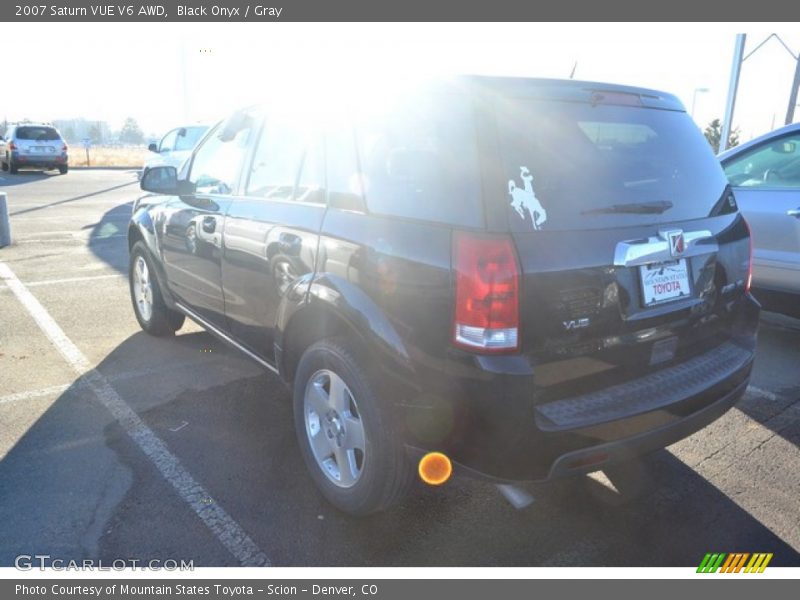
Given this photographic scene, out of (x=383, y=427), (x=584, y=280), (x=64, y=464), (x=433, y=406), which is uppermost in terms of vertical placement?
(x=584, y=280)

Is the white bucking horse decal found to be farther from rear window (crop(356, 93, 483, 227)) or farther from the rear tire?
the rear tire

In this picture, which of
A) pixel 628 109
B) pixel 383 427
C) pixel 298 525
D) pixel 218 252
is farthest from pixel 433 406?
pixel 218 252

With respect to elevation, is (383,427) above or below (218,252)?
below

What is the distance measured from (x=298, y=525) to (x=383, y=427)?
70 cm

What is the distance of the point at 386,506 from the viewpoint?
2.55 m

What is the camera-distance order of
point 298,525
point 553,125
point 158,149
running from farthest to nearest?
point 158,149 < point 298,525 < point 553,125

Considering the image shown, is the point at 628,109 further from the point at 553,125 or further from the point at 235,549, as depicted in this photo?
the point at 235,549

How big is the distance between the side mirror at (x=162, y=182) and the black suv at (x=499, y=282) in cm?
141

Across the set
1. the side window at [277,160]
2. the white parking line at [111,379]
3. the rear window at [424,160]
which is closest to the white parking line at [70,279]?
the white parking line at [111,379]

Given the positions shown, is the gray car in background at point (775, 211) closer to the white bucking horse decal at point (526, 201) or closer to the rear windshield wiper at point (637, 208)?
the rear windshield wiper at point (637, 208)

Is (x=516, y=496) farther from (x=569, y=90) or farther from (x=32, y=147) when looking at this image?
(x=32, y=147)

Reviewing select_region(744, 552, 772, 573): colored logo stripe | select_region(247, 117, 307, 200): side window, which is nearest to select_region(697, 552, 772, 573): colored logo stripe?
select_region(744, 552, 772, 573): colored logo stripe

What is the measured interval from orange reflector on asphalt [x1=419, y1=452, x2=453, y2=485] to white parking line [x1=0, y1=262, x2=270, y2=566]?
0.74 m

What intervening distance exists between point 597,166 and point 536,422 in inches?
40.5
